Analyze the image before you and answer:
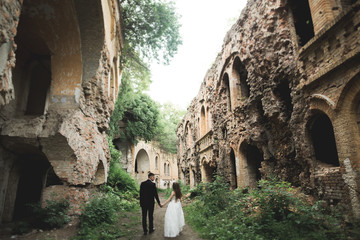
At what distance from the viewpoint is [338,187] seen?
4898 millimetres

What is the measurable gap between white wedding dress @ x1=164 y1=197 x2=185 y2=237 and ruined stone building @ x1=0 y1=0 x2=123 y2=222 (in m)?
3.06

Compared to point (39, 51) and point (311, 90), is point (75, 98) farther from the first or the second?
point (311, 90)

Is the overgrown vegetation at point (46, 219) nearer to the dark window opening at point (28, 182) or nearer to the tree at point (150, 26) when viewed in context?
the dark window opening at point (28, 182)

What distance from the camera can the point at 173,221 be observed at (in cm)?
551

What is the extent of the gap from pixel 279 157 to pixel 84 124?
21.7 ft

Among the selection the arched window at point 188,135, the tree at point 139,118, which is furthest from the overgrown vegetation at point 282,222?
the tree at point 139,118

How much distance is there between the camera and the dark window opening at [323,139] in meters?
5.97

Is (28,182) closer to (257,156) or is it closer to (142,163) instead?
(257,156)

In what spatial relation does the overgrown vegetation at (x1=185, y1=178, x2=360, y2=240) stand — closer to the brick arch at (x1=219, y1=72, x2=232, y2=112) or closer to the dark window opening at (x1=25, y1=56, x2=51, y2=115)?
the brick arch at (x1=219, y1=72, x2=232, y2=112)

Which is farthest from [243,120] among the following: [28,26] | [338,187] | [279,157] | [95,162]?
[28,26]

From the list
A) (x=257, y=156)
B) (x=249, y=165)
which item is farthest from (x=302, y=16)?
(x=249, y=165)

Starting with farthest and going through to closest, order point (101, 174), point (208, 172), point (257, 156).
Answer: point (208, 172) < point (257, 156) < point (101, 174)

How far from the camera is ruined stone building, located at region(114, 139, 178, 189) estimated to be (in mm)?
22297

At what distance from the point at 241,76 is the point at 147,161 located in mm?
20654
